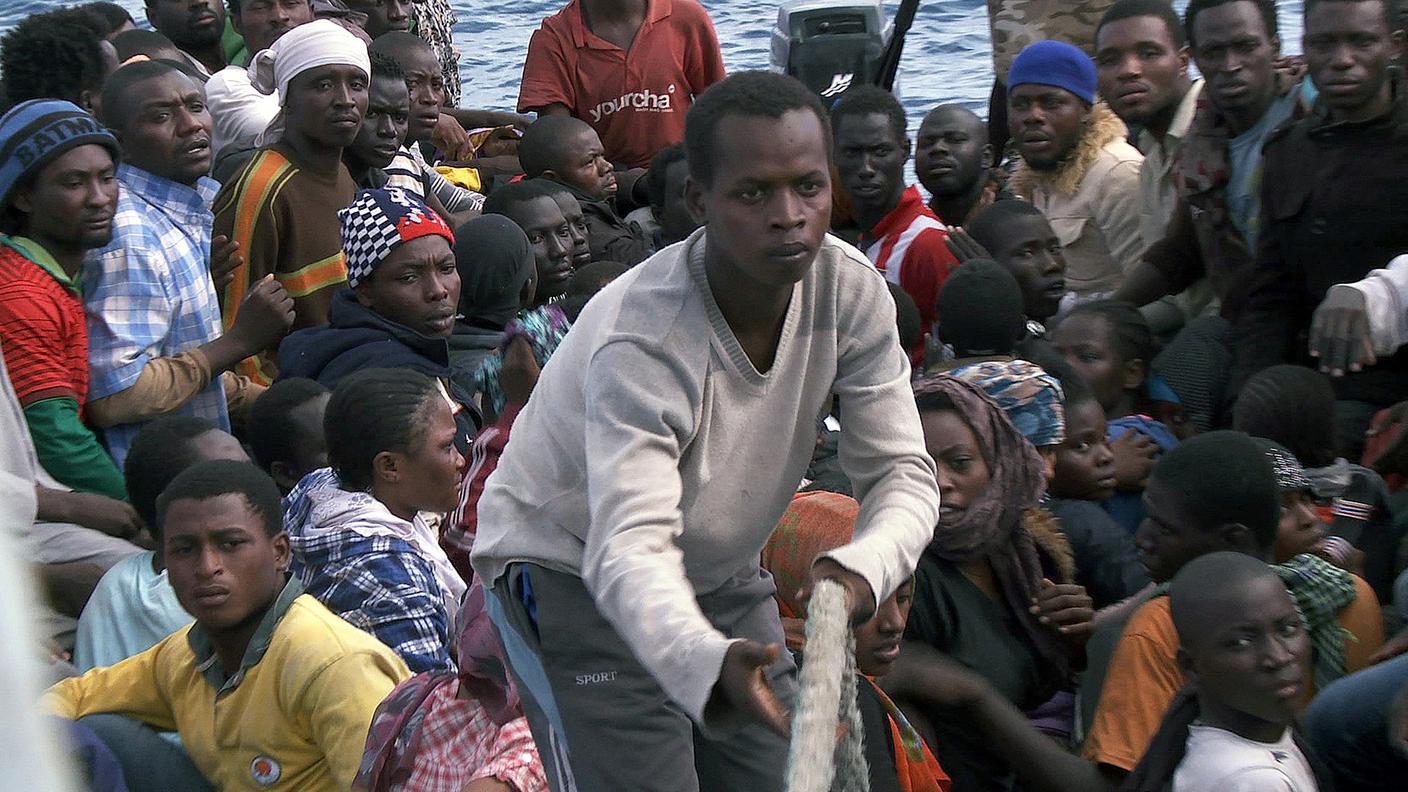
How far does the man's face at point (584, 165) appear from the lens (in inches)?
267

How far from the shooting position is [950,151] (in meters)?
6.34

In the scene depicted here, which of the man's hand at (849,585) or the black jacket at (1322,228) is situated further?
the black jacket at (1322,228)

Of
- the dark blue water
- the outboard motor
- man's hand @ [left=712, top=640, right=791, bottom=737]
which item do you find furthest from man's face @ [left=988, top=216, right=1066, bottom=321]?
the dark blue water

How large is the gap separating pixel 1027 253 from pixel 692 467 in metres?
3.12

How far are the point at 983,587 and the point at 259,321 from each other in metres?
2.34

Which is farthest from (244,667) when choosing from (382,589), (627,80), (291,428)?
(627,80)

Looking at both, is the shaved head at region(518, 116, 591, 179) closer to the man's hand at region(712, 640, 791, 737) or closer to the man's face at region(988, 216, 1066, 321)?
the man's face at region(988, 216, 1066, 321)

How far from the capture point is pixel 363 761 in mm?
3465

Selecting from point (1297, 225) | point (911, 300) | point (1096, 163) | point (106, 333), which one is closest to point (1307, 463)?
point (1297, 225)

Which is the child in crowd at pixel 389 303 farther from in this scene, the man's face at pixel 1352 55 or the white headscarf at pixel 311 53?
the man's face at pixel 1352 55

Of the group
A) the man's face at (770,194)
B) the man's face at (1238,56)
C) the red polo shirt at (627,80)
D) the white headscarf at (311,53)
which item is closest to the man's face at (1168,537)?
the man's face at (770,194)

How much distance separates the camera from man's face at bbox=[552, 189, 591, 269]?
609 centimetres

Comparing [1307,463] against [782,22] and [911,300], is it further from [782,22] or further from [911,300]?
[782,22]

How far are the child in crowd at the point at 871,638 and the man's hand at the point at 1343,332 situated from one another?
1.42 metres
